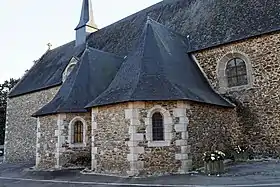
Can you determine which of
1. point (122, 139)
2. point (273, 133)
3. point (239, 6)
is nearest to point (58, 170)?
point (122, 139)

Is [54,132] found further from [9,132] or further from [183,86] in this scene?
[9,132]

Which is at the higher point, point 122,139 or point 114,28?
point 114,28

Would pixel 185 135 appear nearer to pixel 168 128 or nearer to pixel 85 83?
pixel 168 128

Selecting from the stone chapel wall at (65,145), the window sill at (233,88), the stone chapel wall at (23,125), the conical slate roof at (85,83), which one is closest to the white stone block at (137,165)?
the stone chapel wall at (65,145)

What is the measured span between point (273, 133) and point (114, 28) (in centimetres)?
1331

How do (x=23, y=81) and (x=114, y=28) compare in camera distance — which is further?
(x=23, y=81)

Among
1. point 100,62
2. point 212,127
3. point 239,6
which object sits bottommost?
point 212,127

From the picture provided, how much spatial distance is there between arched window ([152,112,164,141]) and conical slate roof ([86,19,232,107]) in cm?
75

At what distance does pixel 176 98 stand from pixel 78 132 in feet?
18.4

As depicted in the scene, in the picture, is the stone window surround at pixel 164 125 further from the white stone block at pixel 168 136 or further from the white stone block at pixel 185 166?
the white stone block at pixel 185 166

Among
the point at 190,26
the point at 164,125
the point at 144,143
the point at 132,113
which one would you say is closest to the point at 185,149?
the point at 164,125

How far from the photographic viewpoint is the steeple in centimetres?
2323

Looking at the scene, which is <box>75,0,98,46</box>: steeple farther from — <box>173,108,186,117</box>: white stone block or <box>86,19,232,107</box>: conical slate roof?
<box>173,108,186,117</box>: white stone block

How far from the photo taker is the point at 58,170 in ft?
42.3
